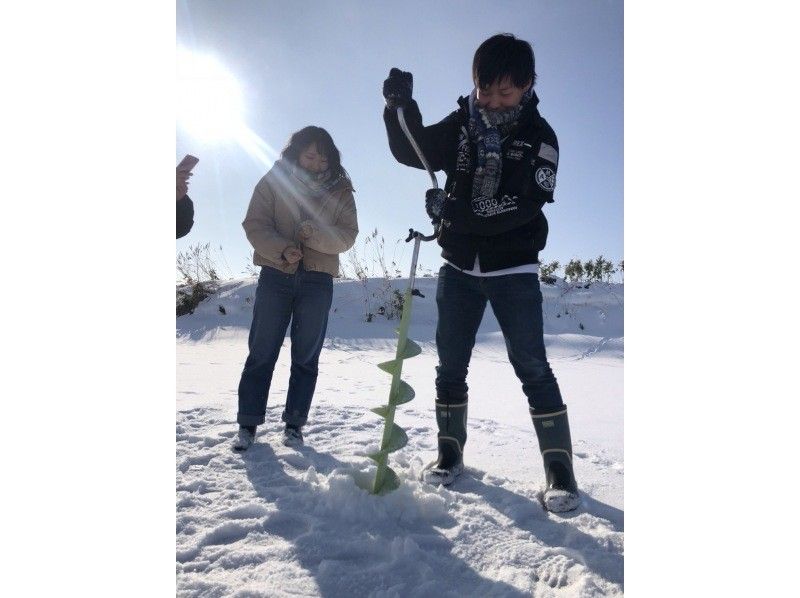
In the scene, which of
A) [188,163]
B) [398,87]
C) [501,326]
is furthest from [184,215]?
[501,326]

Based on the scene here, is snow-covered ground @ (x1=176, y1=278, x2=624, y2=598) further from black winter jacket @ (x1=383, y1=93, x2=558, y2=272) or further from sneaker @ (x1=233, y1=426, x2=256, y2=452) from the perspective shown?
black winter jacket @ (x1=383, y1=93, x2=558, y2=272)

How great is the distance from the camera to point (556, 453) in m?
1.22

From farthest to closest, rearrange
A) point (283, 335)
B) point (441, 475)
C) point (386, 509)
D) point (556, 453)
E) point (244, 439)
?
1. point (283, 335)
2. point (244, 439)
3. point (441, 475)
4. point (556, 453)
5. point (386, 509)

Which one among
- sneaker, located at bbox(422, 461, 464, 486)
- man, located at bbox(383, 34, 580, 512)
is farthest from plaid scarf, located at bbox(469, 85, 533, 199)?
sneaker, located at bbox(422, 461, 464, 486)

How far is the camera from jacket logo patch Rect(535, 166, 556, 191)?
1250mm

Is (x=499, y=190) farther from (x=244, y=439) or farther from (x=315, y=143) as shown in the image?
(x=244, y=439)

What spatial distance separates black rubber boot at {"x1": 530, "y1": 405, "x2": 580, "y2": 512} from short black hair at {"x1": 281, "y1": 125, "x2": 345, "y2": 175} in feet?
3.80

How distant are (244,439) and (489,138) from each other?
1298 mm

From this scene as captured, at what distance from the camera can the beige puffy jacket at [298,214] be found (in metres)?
1.70
